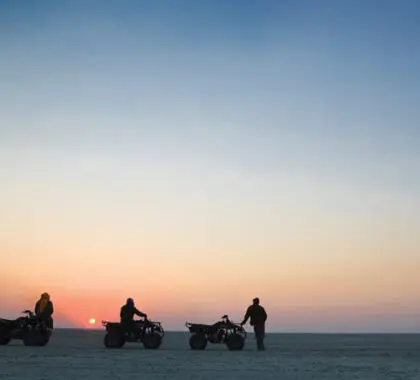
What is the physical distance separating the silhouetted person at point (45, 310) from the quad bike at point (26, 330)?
143mm

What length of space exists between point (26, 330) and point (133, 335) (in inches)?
167

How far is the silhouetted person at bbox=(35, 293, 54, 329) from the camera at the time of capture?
29875mm

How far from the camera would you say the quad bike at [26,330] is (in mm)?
29500

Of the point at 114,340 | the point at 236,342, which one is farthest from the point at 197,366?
the point at 114,340

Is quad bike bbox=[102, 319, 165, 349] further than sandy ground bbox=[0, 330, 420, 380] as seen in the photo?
Yes

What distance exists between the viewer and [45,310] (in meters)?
30.0

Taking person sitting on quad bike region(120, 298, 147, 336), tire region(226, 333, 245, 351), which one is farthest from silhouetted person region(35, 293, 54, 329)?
tire region(226, 333, 245, 351)

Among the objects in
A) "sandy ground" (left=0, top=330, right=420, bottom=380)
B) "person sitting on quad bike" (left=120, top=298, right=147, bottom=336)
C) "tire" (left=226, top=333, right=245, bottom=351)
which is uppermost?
"person sitting on quad bike" (left=120, top=298, right=147, bottom=336)

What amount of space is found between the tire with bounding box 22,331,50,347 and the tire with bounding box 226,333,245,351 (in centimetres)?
705

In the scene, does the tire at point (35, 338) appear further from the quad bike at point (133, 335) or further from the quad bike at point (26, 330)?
the quad bike at point (133, 335)

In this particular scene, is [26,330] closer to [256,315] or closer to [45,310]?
[45,310]

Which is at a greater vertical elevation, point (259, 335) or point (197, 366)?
point (259, 335)

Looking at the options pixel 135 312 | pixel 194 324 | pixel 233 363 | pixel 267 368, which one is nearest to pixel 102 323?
pixel 135 312

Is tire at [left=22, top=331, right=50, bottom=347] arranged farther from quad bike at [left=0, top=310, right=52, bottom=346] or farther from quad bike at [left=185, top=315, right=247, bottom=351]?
quad bike at [left=185, top=315, right=247, bottom=351]
